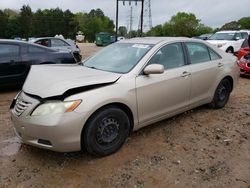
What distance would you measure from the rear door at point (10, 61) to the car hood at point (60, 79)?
294cm

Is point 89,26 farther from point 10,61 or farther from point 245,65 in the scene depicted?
point 10,61

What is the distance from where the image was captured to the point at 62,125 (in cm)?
303

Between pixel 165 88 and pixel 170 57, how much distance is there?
58 cm

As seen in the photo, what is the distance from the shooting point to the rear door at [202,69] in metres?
4.60

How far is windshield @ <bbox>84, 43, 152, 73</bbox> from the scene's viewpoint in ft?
12.9

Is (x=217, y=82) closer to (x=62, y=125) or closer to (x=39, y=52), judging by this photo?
(x=62, y=125)

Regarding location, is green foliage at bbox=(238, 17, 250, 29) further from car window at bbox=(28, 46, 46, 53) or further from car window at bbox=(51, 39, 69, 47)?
car window at bbox=(28, 46, 46, 53)

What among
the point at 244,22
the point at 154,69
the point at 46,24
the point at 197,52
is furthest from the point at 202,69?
the point at 46,24

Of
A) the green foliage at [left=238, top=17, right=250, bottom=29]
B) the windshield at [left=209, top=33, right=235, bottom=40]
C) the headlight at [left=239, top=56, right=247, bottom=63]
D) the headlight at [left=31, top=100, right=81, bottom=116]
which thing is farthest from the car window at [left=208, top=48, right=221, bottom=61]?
the green foliage at [left=238, top=17, right=250, bottom=29]

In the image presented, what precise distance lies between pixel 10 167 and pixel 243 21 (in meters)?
90.0

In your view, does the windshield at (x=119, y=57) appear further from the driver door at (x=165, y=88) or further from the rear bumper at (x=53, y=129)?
the rear bumper at (x=53, y=129)

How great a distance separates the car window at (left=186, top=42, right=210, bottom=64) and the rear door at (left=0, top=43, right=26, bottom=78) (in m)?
4.23

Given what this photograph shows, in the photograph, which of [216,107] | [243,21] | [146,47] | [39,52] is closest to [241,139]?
[216,107]

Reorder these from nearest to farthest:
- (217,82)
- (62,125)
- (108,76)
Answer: (62,125) → (108,76) → (217,82)
